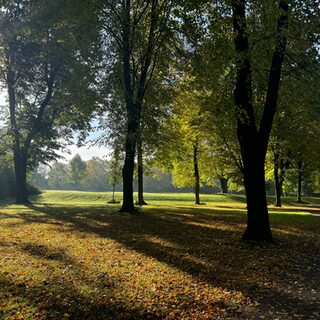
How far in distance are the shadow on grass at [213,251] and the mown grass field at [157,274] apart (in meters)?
0.03

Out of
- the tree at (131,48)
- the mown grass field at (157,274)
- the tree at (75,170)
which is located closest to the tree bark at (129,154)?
the tree at (131,48)

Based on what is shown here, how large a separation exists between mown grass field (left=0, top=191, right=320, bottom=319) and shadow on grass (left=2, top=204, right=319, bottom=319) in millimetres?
26

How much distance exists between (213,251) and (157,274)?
2.99 metres

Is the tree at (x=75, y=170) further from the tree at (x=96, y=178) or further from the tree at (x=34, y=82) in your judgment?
the tree at (x=34, y=82)

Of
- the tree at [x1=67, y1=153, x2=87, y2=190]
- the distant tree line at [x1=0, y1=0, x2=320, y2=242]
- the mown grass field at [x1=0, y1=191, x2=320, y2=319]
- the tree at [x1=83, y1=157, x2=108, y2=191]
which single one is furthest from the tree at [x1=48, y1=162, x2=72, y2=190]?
the mown grass field at [x1=0, y1=191, x2=320, y2=319]

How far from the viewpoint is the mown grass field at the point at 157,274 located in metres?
6.03

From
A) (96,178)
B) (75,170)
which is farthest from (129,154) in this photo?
(96,178)

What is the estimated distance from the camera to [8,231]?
14156mm

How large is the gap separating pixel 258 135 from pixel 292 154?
1006 inches

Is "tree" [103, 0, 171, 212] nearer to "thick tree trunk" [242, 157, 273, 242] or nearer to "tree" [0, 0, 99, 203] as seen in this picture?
"tree" [0, 0, 99, 203]

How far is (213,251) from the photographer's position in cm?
1050

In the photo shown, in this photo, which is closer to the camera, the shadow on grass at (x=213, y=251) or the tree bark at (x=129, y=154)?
the shadow on grass at (x=213, y=251)

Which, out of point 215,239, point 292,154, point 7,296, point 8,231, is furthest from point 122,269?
point 292,154

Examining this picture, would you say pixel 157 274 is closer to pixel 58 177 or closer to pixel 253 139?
pixel 253 139
